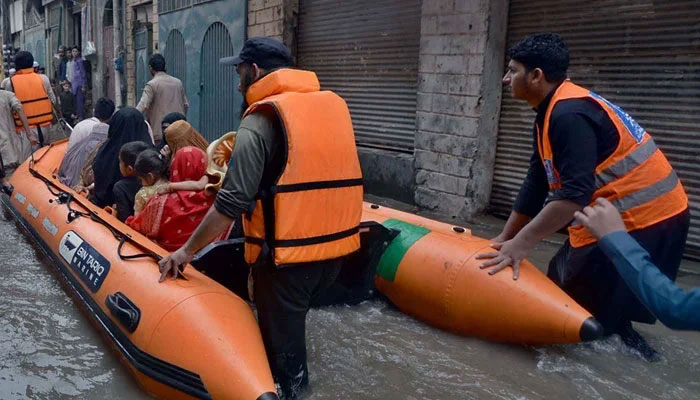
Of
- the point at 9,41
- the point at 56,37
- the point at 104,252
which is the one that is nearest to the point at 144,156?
the point at 104,252

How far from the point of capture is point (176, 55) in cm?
1178

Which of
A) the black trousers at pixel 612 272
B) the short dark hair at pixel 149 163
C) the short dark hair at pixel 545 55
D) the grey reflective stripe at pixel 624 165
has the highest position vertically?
the short dark hair at pixel 545 55

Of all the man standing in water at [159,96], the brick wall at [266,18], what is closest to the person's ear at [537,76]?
the man standing in water at [159,96]

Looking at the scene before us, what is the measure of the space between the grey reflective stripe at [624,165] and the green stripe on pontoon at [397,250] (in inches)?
51.6

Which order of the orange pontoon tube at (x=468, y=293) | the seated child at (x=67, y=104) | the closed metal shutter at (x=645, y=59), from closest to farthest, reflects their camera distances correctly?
the orange pontoon tube at (x=468, y=293), the closed metal shutter at (x=645, y=59), the seated child at (x=67, y=104)

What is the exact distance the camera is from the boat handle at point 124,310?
115 inches

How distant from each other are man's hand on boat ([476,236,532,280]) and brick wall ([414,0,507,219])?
2.89 metres

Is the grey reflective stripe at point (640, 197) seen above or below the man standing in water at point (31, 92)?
below

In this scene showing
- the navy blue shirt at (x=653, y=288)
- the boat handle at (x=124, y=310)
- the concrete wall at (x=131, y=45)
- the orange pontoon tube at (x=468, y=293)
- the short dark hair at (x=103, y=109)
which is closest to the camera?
the navy blue shirt at (x=653, y=288)

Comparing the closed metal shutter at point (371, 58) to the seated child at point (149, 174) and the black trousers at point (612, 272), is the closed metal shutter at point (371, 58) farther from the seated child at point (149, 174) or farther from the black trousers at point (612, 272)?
the black trousers at point (612, 272)

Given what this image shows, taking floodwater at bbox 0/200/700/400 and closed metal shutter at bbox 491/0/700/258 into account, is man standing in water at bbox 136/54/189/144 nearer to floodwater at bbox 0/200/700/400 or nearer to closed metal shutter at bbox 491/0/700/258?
floodwater at bbox 0/200/700/400

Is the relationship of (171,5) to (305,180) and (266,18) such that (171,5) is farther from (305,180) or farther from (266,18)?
(305,180)

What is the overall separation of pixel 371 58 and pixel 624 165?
5.11 metres

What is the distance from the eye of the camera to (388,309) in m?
4.09
